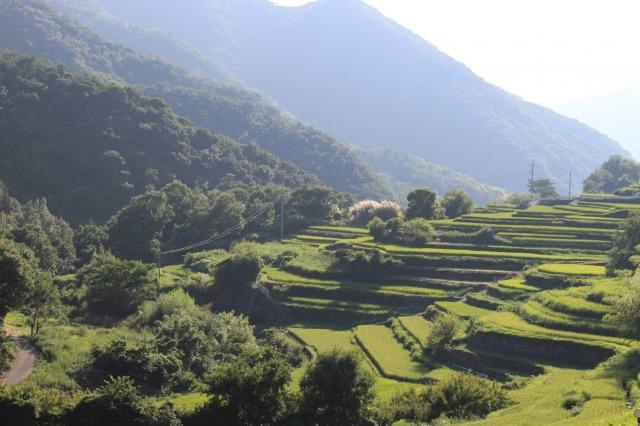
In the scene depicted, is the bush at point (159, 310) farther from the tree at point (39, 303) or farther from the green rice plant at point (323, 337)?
the green rice plant at point (323, 337)

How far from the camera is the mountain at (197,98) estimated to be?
140625 mm

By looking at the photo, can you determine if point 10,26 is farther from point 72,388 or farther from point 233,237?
point 72,388

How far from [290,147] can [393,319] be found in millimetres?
110332

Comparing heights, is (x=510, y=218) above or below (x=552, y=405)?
above

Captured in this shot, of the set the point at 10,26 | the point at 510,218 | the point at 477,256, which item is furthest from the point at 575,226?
the point at 10,26

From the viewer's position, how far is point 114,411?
2256 cm

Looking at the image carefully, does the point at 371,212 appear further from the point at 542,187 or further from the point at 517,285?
the point at 542,187

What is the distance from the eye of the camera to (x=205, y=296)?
50.2 meters

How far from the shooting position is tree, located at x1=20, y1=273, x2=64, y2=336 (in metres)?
35.3

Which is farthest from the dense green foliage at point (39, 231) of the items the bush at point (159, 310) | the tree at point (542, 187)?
the tree at point (542, 187)

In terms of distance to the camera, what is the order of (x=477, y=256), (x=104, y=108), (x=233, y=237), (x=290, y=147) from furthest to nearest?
(x=290, y=147) → (x=104, y=108) → (x=233, y=237) → (x=477, y=256)

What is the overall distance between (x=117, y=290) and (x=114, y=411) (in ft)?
72.2

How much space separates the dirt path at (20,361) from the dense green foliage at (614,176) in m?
86.0

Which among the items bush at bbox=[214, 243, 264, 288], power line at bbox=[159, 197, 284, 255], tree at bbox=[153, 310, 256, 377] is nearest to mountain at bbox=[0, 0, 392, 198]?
power line at bbox=[159, 197, 284, 255]
